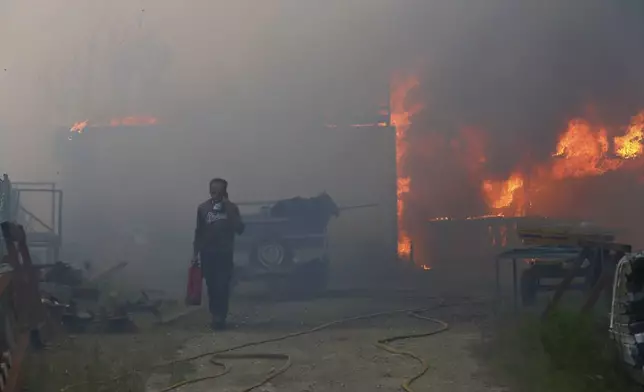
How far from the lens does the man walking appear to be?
9234mm

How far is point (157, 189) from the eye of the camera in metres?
16.8

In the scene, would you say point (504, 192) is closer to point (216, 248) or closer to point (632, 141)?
point (632, 141)

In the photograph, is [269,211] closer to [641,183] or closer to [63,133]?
A: [63,133]

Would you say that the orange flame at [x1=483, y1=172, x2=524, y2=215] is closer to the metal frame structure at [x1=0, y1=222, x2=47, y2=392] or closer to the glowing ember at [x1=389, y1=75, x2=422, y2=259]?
the glowing ember at [x1=389, y1=75, x2=422, y2=259]

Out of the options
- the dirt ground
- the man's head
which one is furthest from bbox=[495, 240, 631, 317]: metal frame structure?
the man's head

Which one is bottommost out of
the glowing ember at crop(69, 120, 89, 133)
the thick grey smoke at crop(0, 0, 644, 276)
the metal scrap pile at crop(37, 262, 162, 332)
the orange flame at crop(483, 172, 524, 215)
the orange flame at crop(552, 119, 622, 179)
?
the metal scrap pile at crop(37, 262, 162, 332)

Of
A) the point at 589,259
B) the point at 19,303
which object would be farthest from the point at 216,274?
the point at 589,259

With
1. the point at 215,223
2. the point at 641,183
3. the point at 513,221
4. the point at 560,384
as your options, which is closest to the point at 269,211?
the point at 215,223

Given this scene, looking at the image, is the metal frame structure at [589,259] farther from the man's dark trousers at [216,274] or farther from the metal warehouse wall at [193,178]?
the metal warehouse wall at [193,178]

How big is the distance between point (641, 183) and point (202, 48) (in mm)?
10074

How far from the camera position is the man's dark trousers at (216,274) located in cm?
923

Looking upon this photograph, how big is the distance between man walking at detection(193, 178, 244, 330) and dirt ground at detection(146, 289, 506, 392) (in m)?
0.38

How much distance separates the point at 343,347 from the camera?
25.3ft

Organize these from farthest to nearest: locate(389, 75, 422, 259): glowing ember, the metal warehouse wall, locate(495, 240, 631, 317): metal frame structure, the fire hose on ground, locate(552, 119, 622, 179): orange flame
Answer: locate(389, 75, 422, 259): glowing ember < the metal warehouse wall < locate(552, 119, 622, 179): orange flame < locate(495, 240, 631, 317): metal frame structure < the fire hose on ground
